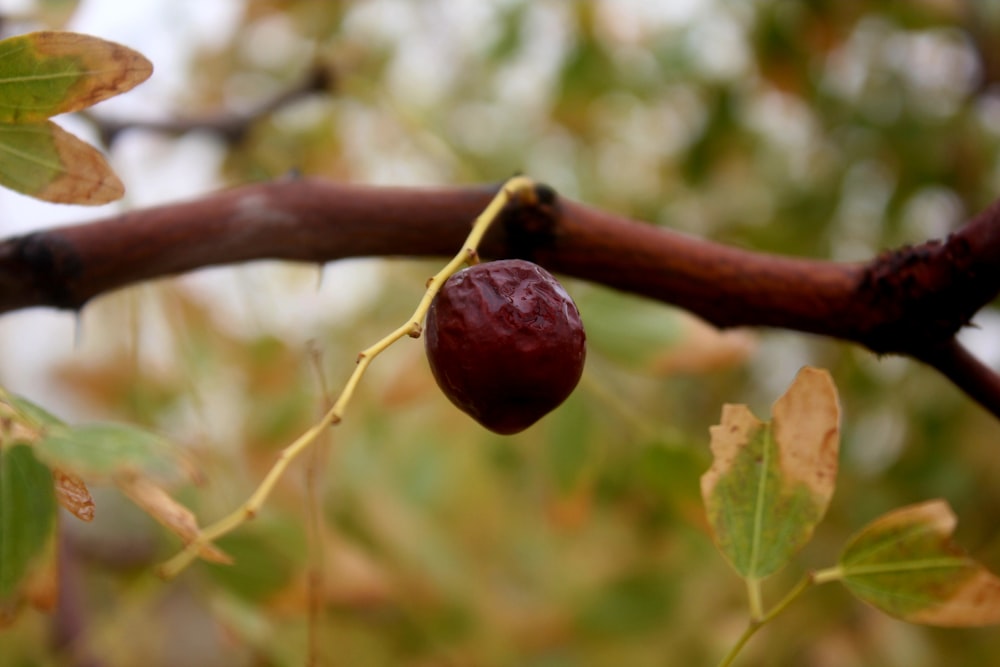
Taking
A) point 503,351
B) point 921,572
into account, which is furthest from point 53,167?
point 921,572

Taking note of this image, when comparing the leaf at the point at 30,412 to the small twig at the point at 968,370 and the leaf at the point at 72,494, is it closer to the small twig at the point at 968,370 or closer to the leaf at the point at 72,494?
the leaf at the point at 72,494

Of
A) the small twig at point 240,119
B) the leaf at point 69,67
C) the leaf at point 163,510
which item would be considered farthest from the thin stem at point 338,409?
the small twig at point 240,119

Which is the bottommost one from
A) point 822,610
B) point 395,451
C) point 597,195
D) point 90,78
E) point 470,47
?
point 822,610

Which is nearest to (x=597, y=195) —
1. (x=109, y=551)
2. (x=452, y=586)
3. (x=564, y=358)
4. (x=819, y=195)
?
(x=819, y=195)

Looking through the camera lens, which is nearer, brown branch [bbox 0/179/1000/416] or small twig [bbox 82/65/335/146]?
brown branch [bbox 0/179/1000/416]

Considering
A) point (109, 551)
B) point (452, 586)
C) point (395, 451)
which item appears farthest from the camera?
point (109, 551)

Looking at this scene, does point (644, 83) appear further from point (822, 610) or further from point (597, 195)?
point (822, 610)

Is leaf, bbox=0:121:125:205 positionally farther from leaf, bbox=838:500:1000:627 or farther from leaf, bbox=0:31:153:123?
leaf, bbox=838:500:1000:627

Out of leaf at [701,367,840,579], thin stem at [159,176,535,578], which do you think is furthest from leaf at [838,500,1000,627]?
thin stem at [159,176,535,578]
